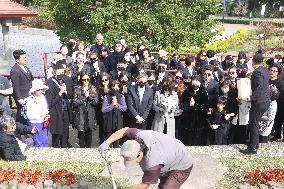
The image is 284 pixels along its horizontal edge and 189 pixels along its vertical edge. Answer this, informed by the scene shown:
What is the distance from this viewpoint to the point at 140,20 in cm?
1514

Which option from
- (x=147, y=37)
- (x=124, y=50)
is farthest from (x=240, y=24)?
(x=124, y=50)

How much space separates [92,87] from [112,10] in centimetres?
→ 654

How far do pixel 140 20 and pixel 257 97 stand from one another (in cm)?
794

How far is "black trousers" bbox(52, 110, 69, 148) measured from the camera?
30.5ft

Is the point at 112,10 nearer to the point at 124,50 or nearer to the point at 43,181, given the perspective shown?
the point at 124,50

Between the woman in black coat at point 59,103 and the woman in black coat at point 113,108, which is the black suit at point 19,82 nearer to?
the woman in black coat at point 59,103

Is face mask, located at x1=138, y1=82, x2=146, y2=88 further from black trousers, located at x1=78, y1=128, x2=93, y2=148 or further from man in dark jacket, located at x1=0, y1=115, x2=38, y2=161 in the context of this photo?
man in dark jacket, located at x1=0, y1=115, x2=38, y2=161

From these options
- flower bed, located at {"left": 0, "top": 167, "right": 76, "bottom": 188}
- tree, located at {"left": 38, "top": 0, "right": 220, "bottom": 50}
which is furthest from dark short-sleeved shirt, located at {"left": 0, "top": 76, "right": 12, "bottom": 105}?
tree, located at {"left": 38, "top": 0, "right": 220, "bottom": 50}

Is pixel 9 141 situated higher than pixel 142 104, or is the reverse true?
pixel 142 104

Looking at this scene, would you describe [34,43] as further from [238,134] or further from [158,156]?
[158,156]

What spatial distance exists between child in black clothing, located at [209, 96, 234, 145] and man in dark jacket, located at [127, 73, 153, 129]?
1327 mm

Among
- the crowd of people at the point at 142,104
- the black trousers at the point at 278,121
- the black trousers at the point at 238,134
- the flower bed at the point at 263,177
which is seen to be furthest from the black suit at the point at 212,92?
the flower bed at the point at 263,177

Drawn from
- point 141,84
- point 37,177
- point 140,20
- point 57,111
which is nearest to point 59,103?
point 57,111

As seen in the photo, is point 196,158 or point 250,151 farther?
point 250,151
